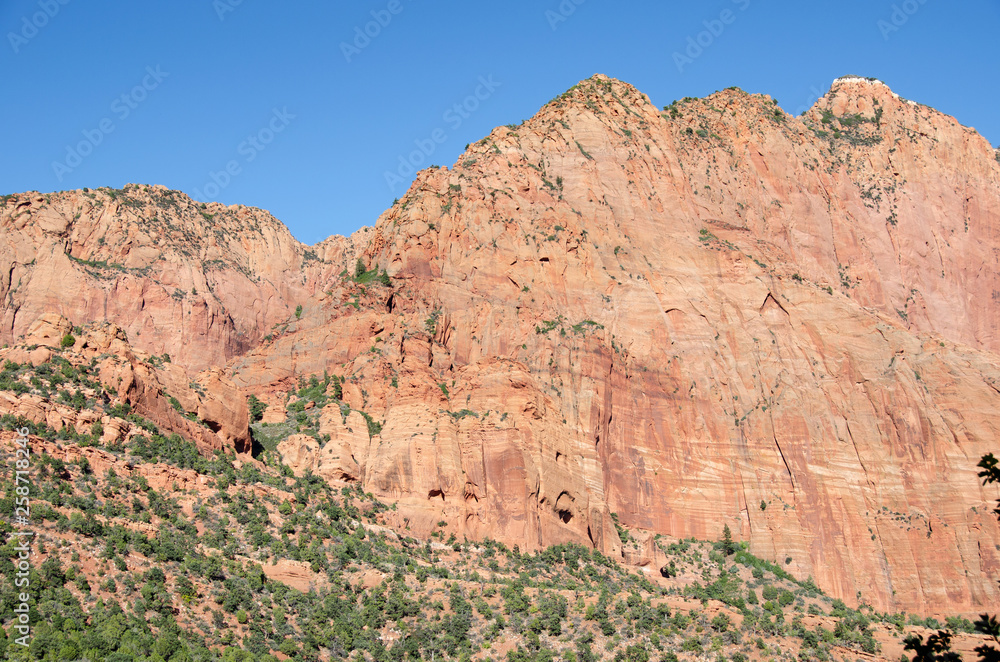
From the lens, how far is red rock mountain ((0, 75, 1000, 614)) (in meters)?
73.1

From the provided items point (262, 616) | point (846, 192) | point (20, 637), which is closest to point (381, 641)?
point (262, 616)

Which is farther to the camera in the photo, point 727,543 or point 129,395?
point 727,543

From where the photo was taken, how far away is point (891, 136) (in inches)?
4306

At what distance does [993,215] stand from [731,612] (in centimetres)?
Answer: 6357

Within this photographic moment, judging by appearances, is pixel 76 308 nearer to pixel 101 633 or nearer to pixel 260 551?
pixel 260 551

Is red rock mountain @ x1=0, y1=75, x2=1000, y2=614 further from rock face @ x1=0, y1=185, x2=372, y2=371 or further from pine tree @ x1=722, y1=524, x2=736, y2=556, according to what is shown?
pine tree @ x1=722, y1=524, x2=736, y2=556

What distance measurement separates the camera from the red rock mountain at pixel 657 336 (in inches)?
2879

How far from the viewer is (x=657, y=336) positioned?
273ft
